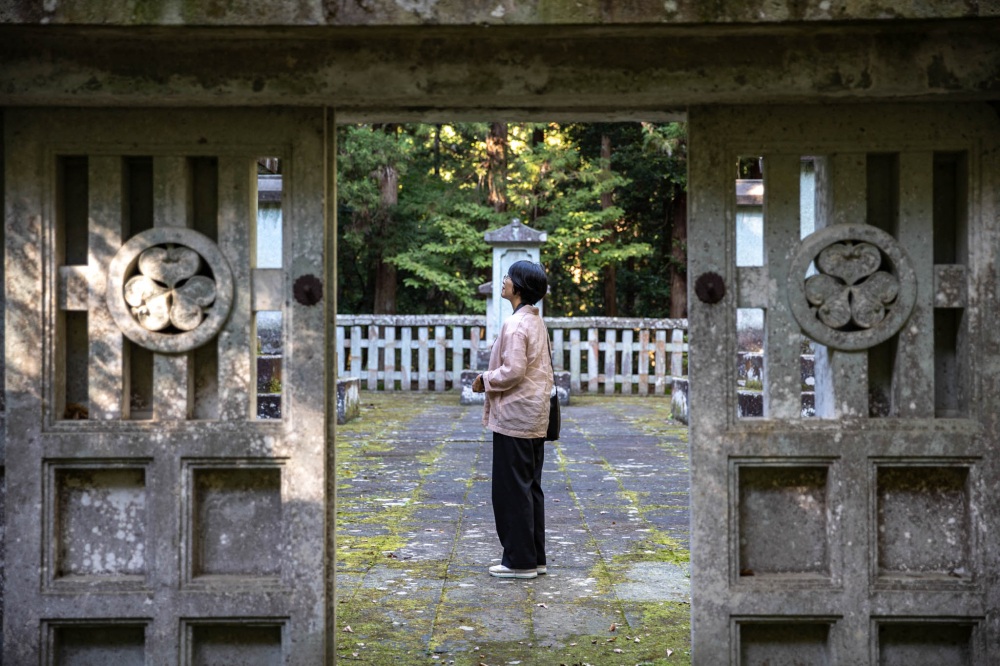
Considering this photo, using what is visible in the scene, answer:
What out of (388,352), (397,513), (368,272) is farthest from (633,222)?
(397,513)

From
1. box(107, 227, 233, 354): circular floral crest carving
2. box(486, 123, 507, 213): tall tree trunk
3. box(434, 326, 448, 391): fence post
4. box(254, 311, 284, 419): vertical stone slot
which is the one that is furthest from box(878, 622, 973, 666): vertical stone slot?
box(486, 123, 507, 213): tall tree trunk

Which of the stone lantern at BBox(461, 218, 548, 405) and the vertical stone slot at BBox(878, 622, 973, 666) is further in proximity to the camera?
the stone lantern at BBox(461, 218, 548, 405)

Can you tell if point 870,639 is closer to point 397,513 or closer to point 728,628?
point 728,628

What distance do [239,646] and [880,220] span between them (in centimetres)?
273

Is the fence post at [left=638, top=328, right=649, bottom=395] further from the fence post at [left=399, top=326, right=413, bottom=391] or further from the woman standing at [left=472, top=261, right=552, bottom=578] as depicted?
the woman standing at [left=472, top=261, right=552, bottom=578]

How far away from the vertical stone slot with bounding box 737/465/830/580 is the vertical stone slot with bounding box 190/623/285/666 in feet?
5.45

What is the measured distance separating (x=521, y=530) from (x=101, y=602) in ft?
7.71

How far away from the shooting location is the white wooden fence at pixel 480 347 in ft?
54.3

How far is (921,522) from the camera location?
338cm

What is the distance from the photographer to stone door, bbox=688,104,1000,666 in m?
3.28

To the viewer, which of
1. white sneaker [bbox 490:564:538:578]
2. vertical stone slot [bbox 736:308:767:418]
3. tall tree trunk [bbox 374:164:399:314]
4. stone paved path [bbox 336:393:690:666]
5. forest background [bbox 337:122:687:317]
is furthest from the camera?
tall tree trunk [bbox 374:164:399:314]

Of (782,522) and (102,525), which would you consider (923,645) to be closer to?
(782,522)

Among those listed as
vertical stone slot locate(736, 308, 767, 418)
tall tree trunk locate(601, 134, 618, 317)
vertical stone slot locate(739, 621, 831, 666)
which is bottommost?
vertical stone slot locate(739, 621, 831, 666)

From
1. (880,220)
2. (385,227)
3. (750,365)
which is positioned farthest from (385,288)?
(880,220)
